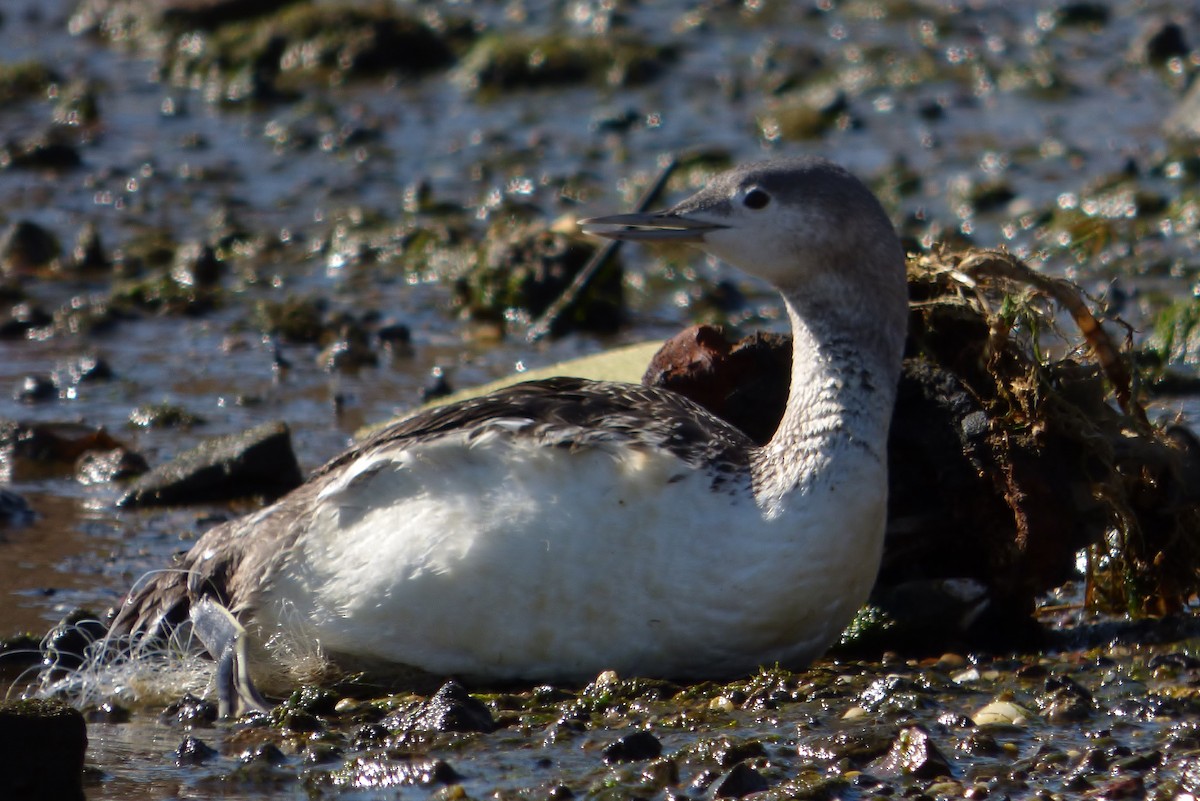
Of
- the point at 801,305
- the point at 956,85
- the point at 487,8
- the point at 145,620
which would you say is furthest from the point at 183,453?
the point at 487,8

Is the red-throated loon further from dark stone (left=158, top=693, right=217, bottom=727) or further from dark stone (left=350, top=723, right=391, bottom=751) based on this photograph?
dark stone (left=350, top=723, right=391, bottom=751)

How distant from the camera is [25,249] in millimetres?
11930

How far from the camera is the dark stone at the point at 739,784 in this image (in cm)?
458

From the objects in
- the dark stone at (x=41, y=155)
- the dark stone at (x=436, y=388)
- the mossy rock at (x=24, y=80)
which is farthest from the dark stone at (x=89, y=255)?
the mossy rock at (x=24, y=80)

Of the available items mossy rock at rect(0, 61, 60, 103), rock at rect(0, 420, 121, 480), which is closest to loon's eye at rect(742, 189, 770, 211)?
rock at rect(0, 420, 121, 480)

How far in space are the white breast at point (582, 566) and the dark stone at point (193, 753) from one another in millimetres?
665

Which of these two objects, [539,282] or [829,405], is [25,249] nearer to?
[539,282]

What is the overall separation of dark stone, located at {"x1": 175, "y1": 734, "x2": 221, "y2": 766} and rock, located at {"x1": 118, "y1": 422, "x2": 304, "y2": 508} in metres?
2.82

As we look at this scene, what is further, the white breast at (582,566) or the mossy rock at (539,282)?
the mossy rock at (539,282)

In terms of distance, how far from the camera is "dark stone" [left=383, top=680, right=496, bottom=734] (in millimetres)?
5176

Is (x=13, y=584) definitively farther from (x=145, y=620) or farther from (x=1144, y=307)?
(x=1144, y=307)

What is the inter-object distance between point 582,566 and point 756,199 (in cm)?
128

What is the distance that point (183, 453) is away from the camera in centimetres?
829

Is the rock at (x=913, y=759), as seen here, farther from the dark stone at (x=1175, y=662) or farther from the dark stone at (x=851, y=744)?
the dark stone at (x=1175, y=662)
